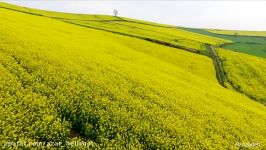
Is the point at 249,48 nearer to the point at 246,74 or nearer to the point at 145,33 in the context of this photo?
the point at 145,33

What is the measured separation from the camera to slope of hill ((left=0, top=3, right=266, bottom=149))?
2750cm

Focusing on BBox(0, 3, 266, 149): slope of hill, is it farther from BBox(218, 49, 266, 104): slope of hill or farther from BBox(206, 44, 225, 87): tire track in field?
BBox(206, 44, 225, 87): tire track in field

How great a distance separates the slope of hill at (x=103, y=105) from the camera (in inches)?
1083

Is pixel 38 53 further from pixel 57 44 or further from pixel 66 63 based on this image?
pixel 57 44

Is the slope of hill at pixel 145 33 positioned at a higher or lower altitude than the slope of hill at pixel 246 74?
higher

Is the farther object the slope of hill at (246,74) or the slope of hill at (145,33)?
the slope of hill at (145,33)

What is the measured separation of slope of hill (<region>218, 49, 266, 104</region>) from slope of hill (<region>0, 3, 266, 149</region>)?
15541 mm

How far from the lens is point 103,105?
3183cm

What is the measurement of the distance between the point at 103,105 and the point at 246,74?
4903cm

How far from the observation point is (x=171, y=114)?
3553 centimetres

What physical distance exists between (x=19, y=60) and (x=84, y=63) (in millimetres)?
7890

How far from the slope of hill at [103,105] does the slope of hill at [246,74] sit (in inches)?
612

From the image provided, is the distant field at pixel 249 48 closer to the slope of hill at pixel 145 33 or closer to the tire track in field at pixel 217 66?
the slope of hill at pixel 145 33

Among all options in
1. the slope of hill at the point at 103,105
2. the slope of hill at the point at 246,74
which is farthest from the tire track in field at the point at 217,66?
the slope of hill at the point at 103,105
